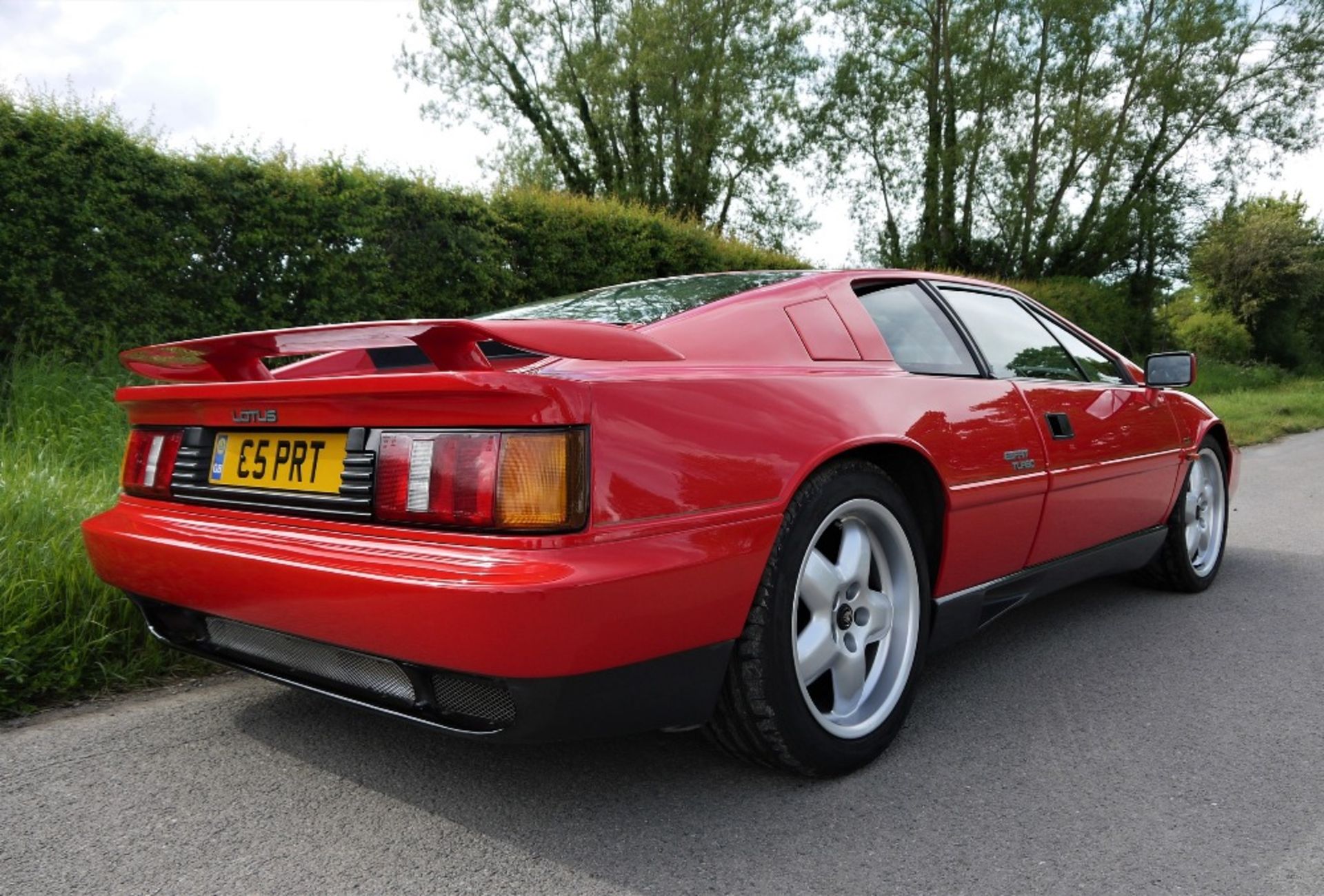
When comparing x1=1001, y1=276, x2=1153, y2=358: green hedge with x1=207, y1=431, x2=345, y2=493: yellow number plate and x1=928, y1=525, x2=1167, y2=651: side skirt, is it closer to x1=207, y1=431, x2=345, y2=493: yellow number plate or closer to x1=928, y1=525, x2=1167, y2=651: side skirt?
x1=928, y1=525, x2=1167, y2=651: side skirt

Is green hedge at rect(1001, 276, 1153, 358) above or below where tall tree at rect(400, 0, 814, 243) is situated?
below

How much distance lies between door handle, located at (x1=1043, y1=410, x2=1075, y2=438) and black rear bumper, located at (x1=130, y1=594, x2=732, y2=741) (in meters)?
1.61

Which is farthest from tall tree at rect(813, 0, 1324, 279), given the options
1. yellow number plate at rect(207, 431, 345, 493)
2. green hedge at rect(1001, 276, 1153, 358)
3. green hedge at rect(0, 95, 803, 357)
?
yellow number plate at rect(207, 431, 345, 493)

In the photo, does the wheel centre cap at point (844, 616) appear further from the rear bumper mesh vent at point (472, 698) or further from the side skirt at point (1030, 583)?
the rear bumper mesh vent at point (472, 698)

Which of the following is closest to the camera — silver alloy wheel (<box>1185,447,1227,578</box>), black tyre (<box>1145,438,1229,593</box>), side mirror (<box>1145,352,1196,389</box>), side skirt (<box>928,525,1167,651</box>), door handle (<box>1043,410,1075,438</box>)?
side skirt (<box>928,525,1167,651</box>)

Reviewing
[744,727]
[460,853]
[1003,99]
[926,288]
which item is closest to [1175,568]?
[926,288]

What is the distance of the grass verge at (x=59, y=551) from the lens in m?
2.84

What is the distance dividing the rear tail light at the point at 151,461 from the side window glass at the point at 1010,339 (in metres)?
2.32

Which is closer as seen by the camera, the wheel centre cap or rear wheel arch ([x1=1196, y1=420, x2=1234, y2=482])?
the wheel centre cap

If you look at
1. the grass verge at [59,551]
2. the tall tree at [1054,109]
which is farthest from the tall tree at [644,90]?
the grass verge at [59,551]

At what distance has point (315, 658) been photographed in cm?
206

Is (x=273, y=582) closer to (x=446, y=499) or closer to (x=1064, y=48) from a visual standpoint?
(x=446, y=499)

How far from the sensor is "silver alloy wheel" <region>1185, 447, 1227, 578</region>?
413cm

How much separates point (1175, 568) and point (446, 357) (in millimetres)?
3386
